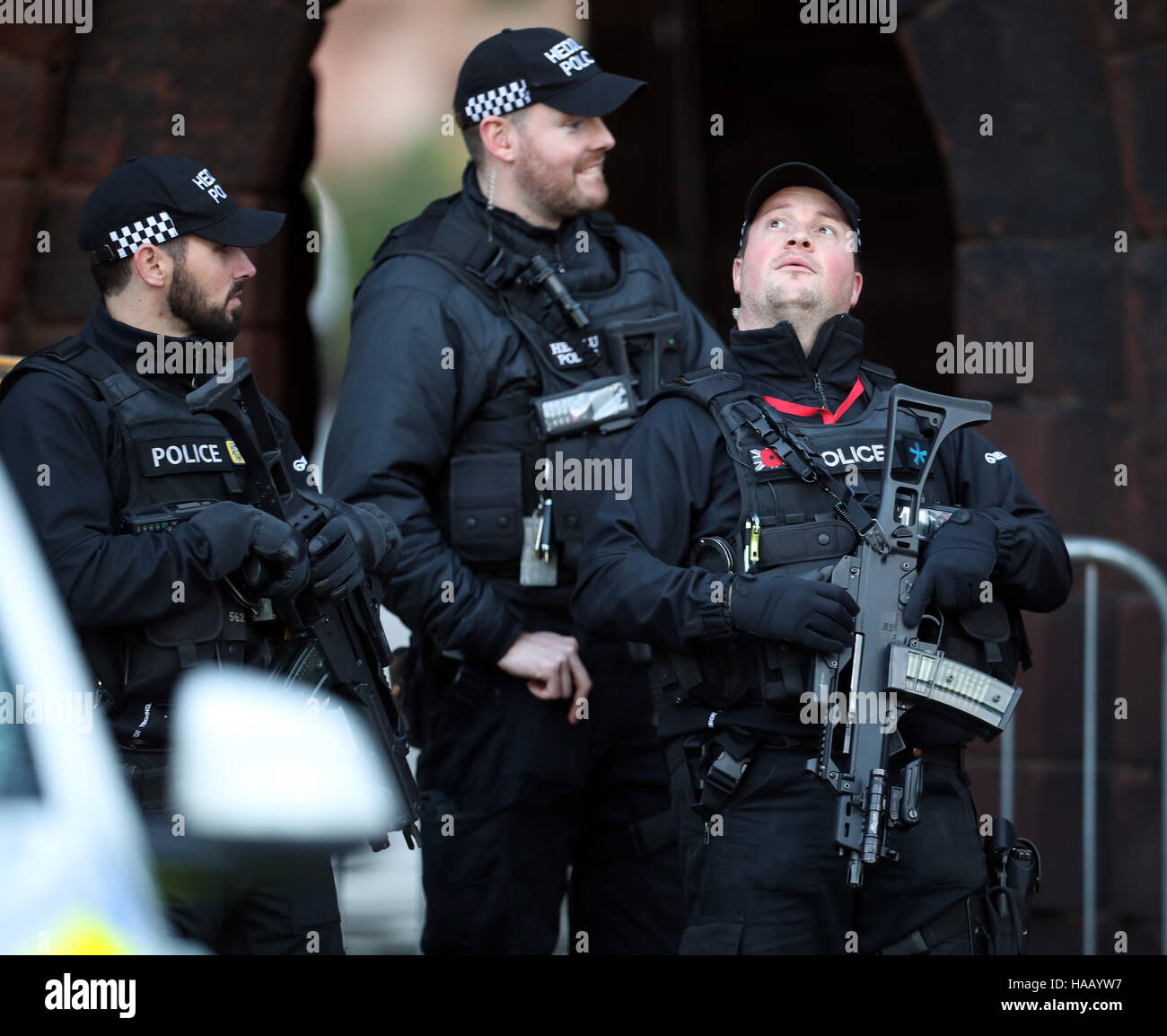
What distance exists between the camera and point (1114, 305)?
528 centimetres

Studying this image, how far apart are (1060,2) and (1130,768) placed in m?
2.23

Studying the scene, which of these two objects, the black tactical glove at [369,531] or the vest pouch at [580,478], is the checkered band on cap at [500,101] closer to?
the vest pouch at [580,478]

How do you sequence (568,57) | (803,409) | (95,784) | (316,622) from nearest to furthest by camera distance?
Result: (95,784) < (316,622) < (803,409) < (568,57)

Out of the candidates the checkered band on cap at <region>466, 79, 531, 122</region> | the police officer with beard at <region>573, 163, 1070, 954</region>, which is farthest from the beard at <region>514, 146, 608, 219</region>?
the police officer with beard at <region>573, 163, 1070, 954</region>

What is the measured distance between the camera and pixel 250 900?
328 cm

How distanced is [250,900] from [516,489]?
1.16m

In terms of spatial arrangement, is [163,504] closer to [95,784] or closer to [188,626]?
[188,626]

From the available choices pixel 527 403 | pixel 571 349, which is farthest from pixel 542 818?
pixel 571 349

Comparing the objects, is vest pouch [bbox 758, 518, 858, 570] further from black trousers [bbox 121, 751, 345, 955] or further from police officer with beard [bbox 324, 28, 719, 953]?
black trousers [bbox 121, 751, 345, 955]

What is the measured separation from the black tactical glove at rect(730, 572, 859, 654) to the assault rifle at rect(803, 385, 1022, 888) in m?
0.06

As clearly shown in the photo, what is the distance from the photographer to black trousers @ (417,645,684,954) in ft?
13.2
